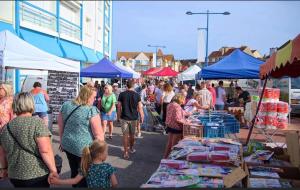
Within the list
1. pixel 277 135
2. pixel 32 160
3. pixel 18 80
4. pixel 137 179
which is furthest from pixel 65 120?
pixel 18 80

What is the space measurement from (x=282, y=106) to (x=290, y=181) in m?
5.32

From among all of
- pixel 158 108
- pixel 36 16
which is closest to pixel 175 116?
pixel 158 108

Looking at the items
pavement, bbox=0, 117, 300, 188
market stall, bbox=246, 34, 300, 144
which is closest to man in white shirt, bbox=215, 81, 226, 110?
pavement, bbox=0, 117, 300, 188

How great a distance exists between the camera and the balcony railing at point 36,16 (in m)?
17.2

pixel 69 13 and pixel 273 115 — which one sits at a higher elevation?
pixel 69 13

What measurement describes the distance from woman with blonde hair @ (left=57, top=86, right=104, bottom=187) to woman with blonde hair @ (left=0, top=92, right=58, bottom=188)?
0.92 meters

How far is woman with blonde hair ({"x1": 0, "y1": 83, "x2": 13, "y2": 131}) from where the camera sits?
20.3 feet

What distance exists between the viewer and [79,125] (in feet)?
15.1

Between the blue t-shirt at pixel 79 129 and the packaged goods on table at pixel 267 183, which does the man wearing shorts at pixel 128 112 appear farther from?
the packaged goods on table at pixel 267 183

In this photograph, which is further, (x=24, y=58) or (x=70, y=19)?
(x=70, y=19)

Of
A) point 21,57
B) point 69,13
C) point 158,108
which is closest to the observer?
point 21,57

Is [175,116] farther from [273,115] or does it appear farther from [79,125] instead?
[79,125]

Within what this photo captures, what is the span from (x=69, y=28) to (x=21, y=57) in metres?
17.6

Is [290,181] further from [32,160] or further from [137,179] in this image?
[137,179]
